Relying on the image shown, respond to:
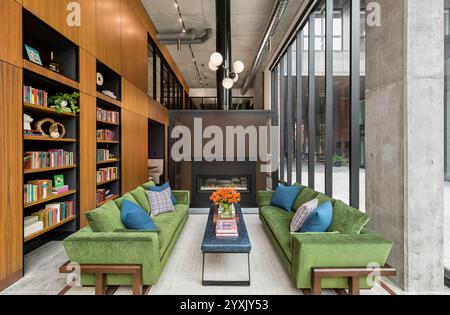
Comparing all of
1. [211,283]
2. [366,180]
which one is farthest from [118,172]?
[366,180]

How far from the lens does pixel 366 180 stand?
2.83 metres

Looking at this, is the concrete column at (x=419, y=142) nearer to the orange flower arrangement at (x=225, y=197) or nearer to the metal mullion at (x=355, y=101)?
the metal mullion at (x=355, y=101)

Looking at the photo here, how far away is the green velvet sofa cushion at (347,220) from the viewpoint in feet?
7.61

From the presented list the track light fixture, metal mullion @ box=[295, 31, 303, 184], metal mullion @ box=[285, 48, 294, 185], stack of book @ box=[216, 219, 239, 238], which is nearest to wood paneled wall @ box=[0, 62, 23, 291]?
stack of book @ box=[216, 219, 239, 238]

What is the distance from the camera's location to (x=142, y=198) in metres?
3.62

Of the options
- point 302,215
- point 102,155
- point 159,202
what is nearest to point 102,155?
point 102,155

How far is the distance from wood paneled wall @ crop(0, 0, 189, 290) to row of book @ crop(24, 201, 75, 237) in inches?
7.7

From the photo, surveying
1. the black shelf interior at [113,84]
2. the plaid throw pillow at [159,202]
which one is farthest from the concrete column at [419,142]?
the black shelf interior at [113,84]

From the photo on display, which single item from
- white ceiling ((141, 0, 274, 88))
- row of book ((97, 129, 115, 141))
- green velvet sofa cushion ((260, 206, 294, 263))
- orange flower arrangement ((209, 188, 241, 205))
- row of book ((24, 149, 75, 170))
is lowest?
green velvet sofa cushion ((260, 206, 294, 263))

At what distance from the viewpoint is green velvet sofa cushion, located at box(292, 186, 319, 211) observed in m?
3.60

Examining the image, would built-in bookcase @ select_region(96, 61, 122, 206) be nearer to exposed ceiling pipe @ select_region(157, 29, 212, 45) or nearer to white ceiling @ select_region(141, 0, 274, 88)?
white ceiling @ select_region(141, 0, 274, 88)

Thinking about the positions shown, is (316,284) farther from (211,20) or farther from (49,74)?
(211,20)

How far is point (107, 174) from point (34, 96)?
1.81m
